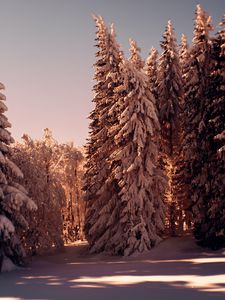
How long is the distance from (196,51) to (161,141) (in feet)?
29.4

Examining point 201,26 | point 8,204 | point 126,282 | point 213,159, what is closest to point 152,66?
point 201,26

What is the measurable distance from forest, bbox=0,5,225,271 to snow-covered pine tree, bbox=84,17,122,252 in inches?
3.3

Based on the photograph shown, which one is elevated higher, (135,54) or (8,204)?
(135,54)

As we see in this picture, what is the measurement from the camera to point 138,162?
3133 cm

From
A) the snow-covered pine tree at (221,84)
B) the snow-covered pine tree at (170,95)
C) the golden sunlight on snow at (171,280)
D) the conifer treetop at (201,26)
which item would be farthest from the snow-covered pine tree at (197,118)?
the golden sunlight on snow at (171,280)

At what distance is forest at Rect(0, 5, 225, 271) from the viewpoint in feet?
91.5

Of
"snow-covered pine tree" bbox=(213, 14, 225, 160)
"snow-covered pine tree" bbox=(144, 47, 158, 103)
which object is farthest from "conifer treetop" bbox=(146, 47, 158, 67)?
"snow-covered pine tree" bbox=(213, 14, 225, 160)

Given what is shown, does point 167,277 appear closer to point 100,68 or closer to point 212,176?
point 212,176

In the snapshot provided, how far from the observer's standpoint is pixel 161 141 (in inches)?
1492

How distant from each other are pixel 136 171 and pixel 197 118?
583cm

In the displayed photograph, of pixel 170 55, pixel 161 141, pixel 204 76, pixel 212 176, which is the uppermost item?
pixel 170 55

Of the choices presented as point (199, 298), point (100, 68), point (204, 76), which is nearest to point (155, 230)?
point (204, 76)

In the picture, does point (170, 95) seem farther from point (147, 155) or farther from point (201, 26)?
point (147, 155)

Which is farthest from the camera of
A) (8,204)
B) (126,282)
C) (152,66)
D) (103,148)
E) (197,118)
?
(152,66)
